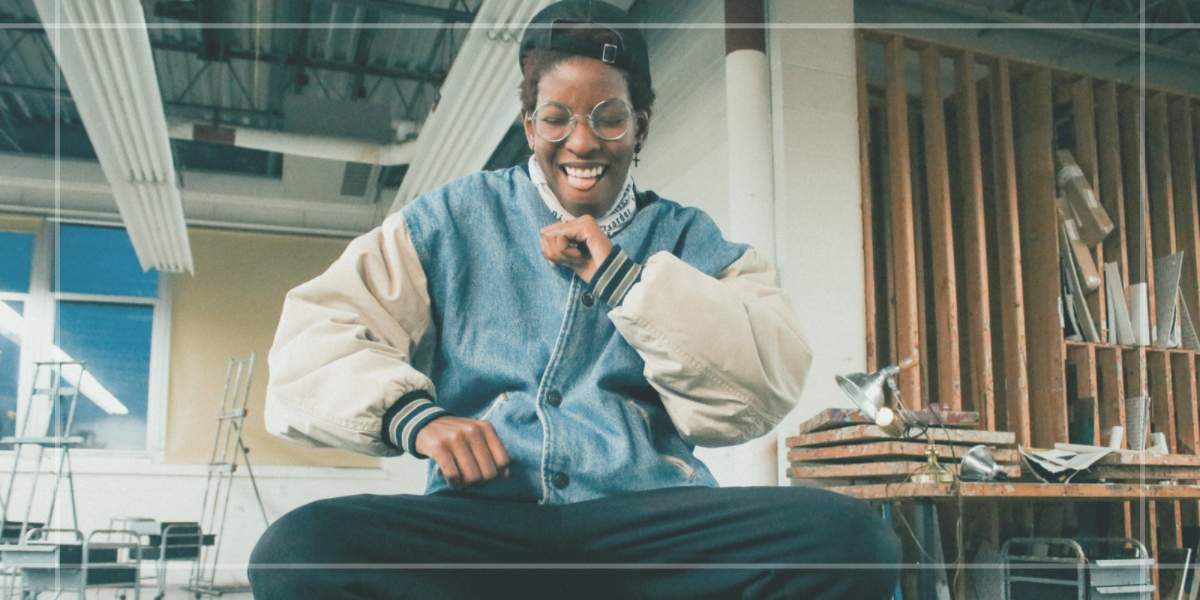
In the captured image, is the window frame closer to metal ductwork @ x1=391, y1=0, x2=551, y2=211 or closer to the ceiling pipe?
the ceiling pipe

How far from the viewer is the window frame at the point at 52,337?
27.9 ft

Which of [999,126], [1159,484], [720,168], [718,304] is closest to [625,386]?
[718,304]

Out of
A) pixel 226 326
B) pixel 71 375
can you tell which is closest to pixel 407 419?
pixel 226 326

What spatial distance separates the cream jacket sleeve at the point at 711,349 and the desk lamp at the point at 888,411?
1788 mm

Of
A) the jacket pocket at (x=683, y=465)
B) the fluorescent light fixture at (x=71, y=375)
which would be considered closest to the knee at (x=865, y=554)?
the jacket pocket at (x=683, y=465)

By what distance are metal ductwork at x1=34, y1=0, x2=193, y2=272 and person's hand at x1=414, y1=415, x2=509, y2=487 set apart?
3.96 m

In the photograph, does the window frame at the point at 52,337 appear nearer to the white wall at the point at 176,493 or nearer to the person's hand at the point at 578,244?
the white wall at the point at 176,493

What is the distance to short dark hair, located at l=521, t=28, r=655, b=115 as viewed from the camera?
1.22m

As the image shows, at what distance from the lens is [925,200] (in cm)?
542

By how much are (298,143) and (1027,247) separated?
488 centimetres

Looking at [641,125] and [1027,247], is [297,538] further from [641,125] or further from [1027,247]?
[1027,247]

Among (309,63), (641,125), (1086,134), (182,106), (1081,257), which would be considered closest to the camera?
(641,125)

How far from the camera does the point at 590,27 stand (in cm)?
122

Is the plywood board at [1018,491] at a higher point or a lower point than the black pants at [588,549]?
lower
